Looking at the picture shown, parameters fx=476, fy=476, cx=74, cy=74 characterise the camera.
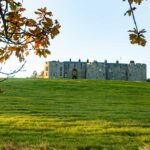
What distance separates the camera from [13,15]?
7.02 m

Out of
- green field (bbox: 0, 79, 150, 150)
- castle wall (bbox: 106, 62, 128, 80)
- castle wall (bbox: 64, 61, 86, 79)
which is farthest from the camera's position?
castle wall (bbox: 106, 62, 128, 80)

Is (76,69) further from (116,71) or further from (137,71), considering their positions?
(137,71)

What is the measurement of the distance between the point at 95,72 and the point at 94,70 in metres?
0.90

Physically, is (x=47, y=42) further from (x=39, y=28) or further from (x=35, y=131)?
(x=35, y=131)

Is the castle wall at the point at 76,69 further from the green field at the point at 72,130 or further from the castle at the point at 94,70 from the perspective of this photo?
the green field at the point at 72,130

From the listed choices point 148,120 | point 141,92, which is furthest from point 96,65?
point 148,120

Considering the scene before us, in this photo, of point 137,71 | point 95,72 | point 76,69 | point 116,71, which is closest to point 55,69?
point 76,69

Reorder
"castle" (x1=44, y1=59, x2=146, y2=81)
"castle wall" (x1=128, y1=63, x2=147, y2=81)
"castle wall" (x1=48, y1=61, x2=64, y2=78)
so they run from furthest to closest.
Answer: "castle wall" (x1=128, y1=63, x2=147, y2=81), "castle" (x1=44, y1=59, x2=146, y2=81), "castle wall" (x1=48, y1=61, x2=64, y2=78)

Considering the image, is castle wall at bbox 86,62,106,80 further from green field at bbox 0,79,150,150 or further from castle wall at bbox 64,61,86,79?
green field at bbox 0,79,150,150

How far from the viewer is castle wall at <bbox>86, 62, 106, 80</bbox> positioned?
6363 inches

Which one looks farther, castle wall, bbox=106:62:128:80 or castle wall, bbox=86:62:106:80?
castle wall, bbox=106:62:128:80

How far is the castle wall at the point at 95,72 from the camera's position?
6363 inches

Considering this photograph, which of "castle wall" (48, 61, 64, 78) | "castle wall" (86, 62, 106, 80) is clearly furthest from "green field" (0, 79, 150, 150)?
"castle wall" (86, 62, 106, 80)

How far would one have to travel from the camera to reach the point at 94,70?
531 feet
